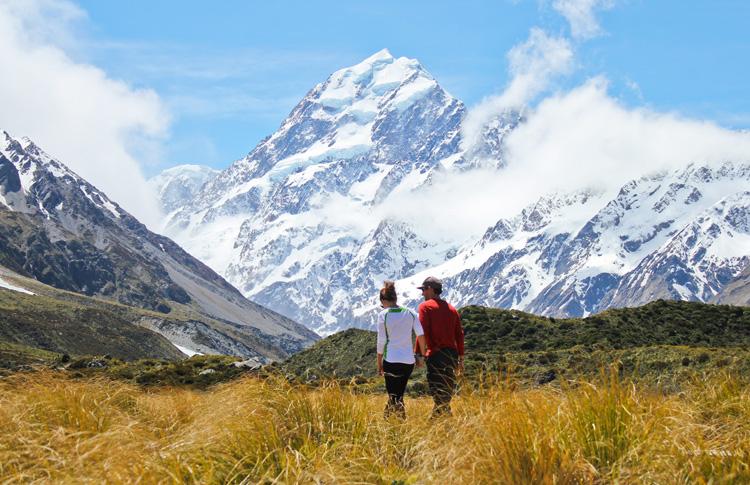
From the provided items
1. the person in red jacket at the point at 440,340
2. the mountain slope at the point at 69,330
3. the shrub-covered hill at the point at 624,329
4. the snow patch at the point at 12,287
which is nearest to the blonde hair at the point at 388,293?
the person in red jacket at the point at 440,340

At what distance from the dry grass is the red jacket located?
8.98ft

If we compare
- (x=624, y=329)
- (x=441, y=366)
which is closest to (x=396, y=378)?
(x=441, y=366)

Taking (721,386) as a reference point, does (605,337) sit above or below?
above

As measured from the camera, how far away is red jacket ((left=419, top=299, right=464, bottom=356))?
518 inches

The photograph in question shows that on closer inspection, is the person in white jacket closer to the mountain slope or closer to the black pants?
the black pants

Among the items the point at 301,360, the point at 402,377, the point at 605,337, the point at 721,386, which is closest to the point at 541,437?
the point at 721,386

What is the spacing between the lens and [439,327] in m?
13.2

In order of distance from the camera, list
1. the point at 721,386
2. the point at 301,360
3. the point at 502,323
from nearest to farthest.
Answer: the point at 721,386
the point at 502,323
the point at 301,360

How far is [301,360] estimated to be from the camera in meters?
58.8

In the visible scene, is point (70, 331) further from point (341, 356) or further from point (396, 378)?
point (396, 378)

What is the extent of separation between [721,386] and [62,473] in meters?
7.79

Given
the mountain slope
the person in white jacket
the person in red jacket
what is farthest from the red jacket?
the mountain slope

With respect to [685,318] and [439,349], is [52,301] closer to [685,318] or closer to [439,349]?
[685,318]

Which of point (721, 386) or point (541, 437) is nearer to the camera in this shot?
point (541, 437)
